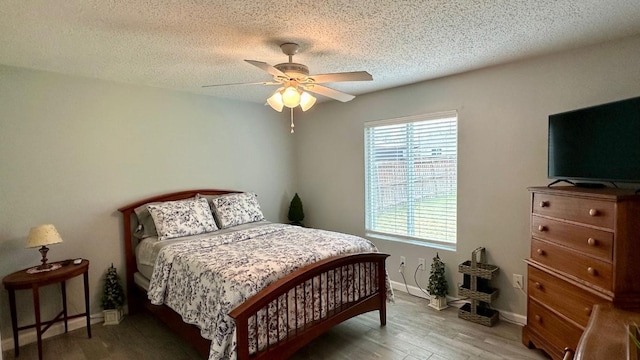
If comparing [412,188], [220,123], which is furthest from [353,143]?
[220,123]

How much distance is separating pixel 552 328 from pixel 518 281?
69 centimetres

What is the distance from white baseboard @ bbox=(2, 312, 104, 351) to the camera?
254 cm

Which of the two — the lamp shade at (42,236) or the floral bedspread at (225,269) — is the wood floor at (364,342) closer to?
the floral bedspread at (225,269)

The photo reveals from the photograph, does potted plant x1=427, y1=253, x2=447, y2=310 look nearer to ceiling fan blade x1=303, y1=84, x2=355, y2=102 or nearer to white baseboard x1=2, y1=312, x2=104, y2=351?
ceiling fan blade x1=303, y1=84, x2=355, y2=102

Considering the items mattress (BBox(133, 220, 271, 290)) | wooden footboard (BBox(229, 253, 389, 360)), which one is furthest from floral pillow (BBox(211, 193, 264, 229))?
wooden footboard (BBox(229, 253, 389, 360))

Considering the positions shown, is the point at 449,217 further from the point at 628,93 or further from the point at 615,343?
the point at 615,343

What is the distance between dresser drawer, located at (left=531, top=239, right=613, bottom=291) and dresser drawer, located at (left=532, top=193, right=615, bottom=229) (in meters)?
0.22

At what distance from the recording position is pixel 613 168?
1.89m

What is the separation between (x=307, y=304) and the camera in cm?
227

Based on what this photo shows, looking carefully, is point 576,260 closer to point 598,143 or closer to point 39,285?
point 598,143

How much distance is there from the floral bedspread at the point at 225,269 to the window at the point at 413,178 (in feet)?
3.07

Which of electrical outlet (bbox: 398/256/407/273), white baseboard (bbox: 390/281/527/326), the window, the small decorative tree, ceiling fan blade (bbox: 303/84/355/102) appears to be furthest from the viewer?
the small decorative tree

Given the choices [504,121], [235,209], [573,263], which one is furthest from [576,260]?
[235,209]

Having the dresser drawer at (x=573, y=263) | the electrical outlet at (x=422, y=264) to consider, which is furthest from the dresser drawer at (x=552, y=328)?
the electrical outlet at (x=422, y=264)
